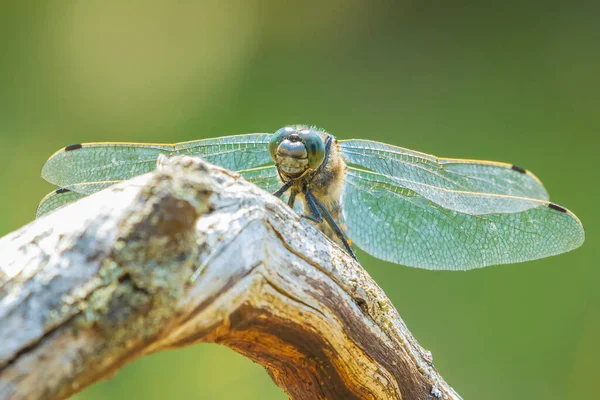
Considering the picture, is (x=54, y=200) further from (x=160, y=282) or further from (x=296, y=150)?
(x=160, y=282)

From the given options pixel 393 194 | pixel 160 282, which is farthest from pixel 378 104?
pixel 160 282

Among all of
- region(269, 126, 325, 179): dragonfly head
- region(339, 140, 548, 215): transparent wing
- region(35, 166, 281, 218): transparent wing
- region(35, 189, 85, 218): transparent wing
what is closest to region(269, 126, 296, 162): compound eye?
region(269, 126, 325, 179): dragonfly head

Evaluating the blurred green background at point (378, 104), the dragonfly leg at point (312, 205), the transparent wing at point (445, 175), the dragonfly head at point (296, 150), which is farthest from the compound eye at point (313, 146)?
the blurred green background at point (378, 104)

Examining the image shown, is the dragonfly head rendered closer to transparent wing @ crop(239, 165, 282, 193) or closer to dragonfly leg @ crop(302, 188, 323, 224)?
dragonfly leg @ crop(302, 188, 323, 224)

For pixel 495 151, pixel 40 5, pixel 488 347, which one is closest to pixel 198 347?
pixel 488 347

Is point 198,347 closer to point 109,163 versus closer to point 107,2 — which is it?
point 109,163

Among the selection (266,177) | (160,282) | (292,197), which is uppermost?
(266,177)

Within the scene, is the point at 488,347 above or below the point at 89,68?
below
